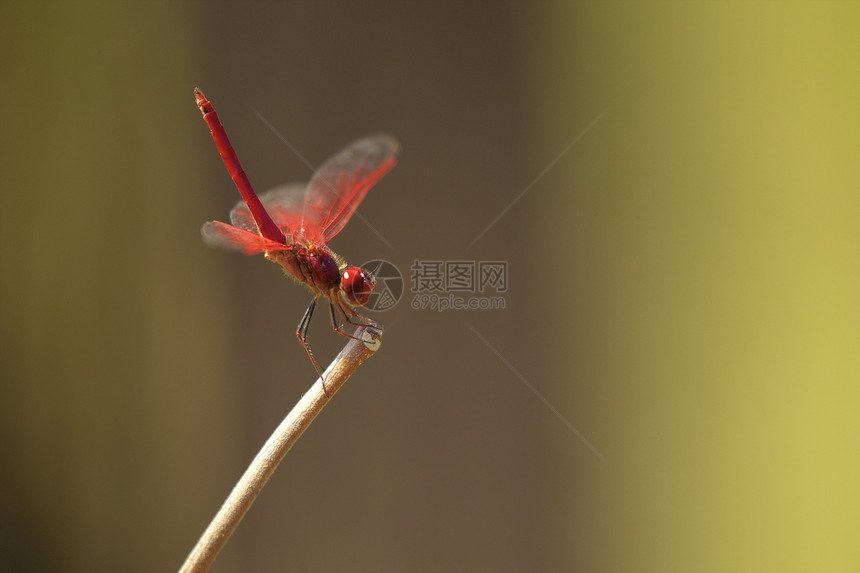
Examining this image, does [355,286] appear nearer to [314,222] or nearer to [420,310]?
[314,222]

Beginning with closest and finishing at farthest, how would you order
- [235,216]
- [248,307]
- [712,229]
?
[235,216]
[712,229]
[248,307]

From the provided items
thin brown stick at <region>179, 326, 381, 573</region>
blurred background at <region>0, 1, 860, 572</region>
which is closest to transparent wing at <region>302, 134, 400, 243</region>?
thin brown stick at <region>179, 326, 381, 573</region>

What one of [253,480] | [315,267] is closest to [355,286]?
[315,267]

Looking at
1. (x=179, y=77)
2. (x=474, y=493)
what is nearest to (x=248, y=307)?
(x=179, y=77)

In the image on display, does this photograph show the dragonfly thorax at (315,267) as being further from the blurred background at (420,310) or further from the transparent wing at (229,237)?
the blurred background at (420,310)

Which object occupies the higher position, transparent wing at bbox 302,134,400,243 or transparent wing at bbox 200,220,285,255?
transparent wing at bbox 302,134,400,243

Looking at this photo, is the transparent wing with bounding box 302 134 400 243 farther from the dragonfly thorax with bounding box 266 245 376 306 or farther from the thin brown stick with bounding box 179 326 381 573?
the thin brown stick with bounding box 179 326 381 573

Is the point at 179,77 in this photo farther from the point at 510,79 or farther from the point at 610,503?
the point at 610,503

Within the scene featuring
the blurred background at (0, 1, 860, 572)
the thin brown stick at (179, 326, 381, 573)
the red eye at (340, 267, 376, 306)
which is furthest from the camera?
the blurred background at (0, 1, 860, 572)
